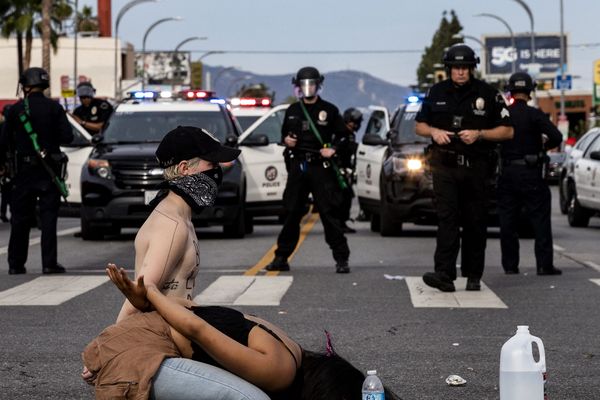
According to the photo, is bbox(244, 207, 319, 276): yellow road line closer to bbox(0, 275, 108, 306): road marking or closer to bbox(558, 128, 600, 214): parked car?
bbox(0, 275, 108, 306): road marking

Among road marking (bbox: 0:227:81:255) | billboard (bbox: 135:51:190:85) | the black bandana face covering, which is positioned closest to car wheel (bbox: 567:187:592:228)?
road marking (bbox: 0:227:81:255)

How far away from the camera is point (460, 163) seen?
13.5m

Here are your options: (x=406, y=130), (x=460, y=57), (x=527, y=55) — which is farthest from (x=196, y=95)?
(x=527, y=55)

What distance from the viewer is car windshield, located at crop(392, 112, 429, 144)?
21.9 metres

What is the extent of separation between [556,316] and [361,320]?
146cm

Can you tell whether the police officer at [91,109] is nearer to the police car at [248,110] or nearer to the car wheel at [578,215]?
the police car at [248,110]

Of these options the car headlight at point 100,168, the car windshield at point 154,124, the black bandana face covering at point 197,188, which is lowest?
the car headlight at point 100,168

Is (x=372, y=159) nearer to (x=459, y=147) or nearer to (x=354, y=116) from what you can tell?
(x=354, y=116)

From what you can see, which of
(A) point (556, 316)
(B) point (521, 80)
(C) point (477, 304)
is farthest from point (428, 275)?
(B) point (521, 80)

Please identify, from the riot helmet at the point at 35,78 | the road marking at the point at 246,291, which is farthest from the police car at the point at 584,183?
the riot helmet at the point at 35,78

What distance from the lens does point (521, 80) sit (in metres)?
15.4

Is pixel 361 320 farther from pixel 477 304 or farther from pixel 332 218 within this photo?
pixel 332 218

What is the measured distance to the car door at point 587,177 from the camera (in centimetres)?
2553

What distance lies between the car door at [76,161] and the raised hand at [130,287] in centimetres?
1538
